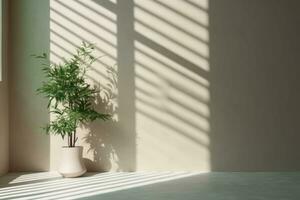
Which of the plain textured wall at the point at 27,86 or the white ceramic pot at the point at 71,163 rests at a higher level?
the plain textured wall at the point at 27,86

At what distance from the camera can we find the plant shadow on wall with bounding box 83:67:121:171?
4.93m

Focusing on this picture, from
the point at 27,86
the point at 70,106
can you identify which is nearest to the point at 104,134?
the point at 70,106

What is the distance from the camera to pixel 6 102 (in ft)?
16.0

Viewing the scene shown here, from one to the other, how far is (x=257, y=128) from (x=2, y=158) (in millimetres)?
3064

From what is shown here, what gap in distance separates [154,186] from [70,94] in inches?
57.4

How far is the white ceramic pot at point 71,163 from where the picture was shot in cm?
448

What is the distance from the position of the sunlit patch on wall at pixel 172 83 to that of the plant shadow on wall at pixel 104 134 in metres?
0.29

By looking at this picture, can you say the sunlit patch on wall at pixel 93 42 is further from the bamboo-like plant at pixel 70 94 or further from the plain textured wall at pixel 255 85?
the plain textured wall at pixel 255 85

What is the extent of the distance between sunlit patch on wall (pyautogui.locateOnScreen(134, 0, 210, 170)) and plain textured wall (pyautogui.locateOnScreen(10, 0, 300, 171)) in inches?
0.5

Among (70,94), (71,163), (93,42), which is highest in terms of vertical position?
(93,42)

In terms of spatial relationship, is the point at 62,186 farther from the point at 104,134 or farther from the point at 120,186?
the point at 104,134

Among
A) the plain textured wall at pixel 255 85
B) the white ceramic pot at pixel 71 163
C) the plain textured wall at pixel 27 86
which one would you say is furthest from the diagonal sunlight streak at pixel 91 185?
the plain textured wall at pixel 27 86

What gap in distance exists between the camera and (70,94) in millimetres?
4582

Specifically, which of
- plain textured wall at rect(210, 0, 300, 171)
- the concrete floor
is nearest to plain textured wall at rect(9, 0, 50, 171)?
the concrete floor
